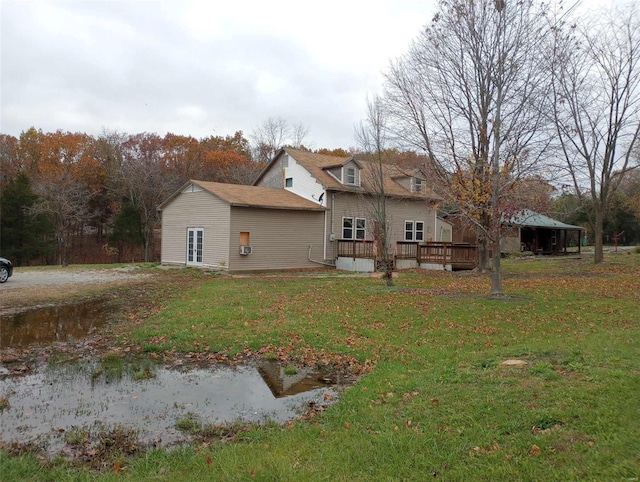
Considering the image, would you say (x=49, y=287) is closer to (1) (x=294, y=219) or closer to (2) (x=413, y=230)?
(1) (x=294, y=219)

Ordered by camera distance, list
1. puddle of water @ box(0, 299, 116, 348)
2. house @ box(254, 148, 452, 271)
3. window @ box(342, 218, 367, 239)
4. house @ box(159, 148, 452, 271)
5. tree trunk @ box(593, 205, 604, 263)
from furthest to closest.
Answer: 1. window @ box(342, 218, 367, 239)
2. house @ box(254, 148, 452, 271)
3. tree trunk @ box(593, 205, 604, 263)
4. house @ box(159, 148, 452, 271)
5. puddle of water @ box(0, 299, 116, 348)

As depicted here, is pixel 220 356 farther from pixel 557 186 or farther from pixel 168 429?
pixel 557 186

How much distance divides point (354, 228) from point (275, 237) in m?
5.08

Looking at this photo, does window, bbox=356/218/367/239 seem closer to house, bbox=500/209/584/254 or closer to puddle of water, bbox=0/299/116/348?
house, bbox=500/209/584/254

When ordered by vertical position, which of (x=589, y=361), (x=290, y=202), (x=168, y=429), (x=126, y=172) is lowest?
(x=168, y=429)

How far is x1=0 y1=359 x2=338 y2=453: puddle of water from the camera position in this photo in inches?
171

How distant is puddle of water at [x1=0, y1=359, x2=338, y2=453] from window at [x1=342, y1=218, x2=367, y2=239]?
59.8 ft

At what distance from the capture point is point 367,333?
26.3ft

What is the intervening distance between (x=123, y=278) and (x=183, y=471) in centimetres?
1523

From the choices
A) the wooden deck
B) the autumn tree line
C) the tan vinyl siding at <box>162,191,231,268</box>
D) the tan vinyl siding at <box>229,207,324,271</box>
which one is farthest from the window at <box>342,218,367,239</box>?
the autumn tree line

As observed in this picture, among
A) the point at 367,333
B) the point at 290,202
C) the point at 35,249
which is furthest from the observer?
the point at 35,249

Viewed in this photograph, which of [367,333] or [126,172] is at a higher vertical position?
[126,172]

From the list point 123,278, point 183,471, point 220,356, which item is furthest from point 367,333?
point 123,278

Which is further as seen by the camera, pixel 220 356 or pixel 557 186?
pixel 557 186
